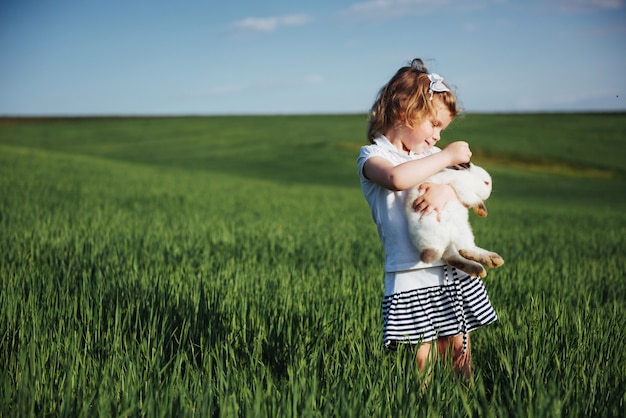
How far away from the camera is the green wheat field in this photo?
200 cm

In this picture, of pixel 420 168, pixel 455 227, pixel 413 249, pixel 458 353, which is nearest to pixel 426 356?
pixel 458 353

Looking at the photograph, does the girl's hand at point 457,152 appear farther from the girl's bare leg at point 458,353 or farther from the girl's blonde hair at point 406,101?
the girl's bare leg at point 458,353

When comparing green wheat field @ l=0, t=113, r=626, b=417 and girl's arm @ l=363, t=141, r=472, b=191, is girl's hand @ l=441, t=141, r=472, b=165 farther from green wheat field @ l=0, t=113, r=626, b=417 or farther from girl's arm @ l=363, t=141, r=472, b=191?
green wheat field @ l=0, t=113, r=626, b=417

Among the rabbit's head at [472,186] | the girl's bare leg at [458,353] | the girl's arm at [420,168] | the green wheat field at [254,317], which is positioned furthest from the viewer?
the girl's bare leg at [458,353]

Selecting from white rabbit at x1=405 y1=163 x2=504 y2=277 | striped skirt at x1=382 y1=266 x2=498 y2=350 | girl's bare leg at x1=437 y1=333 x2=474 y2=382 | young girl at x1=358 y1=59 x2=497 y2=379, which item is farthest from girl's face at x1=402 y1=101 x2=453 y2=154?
girl's bare leg at x1=437 y1=333 x2=474 y2=382

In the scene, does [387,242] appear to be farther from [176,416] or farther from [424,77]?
[176,416]

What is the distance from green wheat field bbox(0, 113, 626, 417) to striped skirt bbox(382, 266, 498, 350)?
0.11 m

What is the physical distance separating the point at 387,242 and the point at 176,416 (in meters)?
1.07

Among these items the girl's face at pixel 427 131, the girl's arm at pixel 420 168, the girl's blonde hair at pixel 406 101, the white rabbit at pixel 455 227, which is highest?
the girl's blonde hair at pixel 406 101

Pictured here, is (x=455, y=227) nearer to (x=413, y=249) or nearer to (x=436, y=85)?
(x=413, y=249)

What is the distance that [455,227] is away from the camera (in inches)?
90.4

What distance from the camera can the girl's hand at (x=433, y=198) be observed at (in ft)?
7.44

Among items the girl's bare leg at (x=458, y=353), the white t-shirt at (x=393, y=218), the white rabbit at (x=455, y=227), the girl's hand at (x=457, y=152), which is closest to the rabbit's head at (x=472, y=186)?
the white rabbit at (x=455, y=227)

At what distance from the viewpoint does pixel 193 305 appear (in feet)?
10.9
